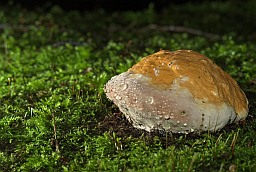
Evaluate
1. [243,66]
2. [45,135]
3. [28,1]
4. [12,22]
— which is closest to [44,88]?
[45,135]

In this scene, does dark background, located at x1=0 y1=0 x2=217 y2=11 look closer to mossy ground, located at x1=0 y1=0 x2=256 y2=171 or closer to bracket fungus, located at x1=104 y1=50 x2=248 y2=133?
mossy ground, located at x1=0 y1=0 x2=256 y2=171

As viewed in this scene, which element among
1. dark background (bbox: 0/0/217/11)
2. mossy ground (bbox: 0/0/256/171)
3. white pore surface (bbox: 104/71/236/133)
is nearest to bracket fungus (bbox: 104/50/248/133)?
→ white pore surface (bbox: 104/71/236/133)

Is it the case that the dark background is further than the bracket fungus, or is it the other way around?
the dark background

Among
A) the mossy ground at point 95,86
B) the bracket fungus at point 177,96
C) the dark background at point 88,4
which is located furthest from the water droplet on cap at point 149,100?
the dark background at point 88,4

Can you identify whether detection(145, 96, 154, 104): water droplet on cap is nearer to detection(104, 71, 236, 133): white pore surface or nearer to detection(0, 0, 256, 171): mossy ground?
detection(104, 71, 236, 133): white pore surface

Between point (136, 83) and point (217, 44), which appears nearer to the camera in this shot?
point (136, 83)

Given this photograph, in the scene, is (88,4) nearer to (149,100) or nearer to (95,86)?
(95,86)

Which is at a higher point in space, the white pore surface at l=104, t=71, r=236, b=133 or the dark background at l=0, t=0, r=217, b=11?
the dark background at l=0, t=0, r=217, b=11

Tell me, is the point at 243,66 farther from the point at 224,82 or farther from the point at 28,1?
the point at 28,1

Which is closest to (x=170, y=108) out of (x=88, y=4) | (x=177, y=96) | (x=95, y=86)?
(x=177, y=96)
